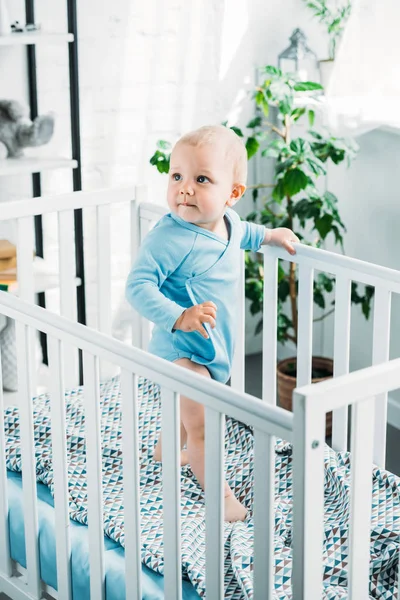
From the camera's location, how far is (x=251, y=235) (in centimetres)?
192

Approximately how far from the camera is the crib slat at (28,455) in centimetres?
163

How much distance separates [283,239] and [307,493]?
805 mm

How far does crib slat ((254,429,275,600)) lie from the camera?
4.10 feet

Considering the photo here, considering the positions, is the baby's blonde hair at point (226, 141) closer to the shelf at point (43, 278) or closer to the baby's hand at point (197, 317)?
the baby's hand at point (197, 317)

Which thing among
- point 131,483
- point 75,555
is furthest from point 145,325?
point 131,483

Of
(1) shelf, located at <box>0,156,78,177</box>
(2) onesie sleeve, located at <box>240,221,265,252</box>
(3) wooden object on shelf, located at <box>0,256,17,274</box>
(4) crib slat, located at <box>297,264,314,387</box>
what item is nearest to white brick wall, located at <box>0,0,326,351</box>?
(1) shelf, located at <box>0,156,78,177</box>

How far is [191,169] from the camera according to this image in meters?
1.71

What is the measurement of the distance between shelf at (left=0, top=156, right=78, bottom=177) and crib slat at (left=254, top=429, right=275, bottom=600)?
1.32 m

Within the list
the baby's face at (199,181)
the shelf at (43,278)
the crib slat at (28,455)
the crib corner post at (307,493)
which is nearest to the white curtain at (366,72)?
the shelf at (43,278)

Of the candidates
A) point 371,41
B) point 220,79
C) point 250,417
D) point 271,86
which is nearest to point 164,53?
point 220,79

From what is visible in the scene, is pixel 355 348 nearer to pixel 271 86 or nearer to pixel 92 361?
pixel 271 86

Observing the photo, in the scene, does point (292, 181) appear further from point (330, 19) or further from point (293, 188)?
point (330, 19)

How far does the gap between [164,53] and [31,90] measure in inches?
16.5

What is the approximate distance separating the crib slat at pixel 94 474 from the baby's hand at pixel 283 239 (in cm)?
55
